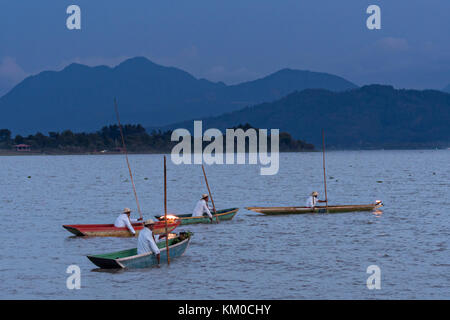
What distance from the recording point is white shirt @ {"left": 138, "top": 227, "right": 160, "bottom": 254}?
867 inches

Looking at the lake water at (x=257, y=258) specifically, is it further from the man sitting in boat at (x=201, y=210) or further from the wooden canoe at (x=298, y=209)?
the man sitting in boat at (x=201, y=210)

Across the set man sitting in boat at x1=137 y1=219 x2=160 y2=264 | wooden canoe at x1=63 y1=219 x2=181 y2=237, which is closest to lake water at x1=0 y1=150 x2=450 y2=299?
wooden canoe at x1=63 y1=219 x2=181 y2=237

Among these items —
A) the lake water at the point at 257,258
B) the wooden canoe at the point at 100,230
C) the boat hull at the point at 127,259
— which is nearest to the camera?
the lake water at the point at 257,258

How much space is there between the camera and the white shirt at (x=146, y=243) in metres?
22.0

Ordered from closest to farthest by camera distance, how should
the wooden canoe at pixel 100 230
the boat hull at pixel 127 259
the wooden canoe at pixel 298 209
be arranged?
the boat hull at pixel 127 259
the wooden canoe at pixel 100 230
the wooden canoe at pixel 298 209

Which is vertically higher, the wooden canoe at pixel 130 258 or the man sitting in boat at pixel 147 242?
the man sitting in boat at pixel 147 242

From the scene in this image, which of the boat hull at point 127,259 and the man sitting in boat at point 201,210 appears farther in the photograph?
the man sitting in boat at point 201,210

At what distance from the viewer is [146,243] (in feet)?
73.2

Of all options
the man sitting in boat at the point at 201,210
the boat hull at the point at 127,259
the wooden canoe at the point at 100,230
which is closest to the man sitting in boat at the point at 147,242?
the boat hull at the point at 127,259

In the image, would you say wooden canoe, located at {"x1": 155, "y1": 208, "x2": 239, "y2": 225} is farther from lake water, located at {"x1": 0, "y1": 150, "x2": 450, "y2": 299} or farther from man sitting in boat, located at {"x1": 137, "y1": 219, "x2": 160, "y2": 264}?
man sitting in boat, located at {"x1": 137, "y1": 219, "x2": 160, "y2": 264}

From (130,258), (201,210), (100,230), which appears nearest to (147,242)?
(130,258)
